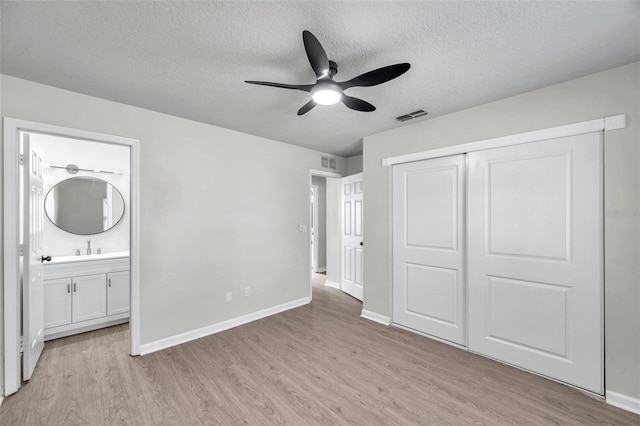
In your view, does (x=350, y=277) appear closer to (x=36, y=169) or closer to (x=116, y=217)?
(x=116, y=217)

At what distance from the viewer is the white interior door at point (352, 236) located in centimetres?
446

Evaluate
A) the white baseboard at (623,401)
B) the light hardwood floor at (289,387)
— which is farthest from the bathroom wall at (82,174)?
the white baseboard at (623,401)

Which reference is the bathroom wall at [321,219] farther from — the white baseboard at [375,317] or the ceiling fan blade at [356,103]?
the ceiling fan blade at [356,103]

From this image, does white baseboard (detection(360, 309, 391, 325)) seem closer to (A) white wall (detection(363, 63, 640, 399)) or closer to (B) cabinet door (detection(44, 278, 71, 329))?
(A) white wall (detection(363, 63, 640, 399))

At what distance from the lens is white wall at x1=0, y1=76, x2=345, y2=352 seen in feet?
8.22

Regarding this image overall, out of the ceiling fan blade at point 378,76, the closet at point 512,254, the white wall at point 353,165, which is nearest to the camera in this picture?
the ceiling fan blade at point 378,76

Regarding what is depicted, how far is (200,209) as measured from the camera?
314 centimetres

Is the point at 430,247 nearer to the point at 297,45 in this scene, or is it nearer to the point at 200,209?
the point at 297,45

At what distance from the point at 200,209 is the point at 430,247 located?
2711 mm

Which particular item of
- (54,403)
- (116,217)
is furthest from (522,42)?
(116,217)

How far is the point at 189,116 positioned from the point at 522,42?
2983mm

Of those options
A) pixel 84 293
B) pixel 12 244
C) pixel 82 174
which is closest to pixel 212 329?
pixel 84 293

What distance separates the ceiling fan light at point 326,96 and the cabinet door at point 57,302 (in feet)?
11.4

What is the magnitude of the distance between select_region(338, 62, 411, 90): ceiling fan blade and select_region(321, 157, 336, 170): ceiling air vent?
111 inches
